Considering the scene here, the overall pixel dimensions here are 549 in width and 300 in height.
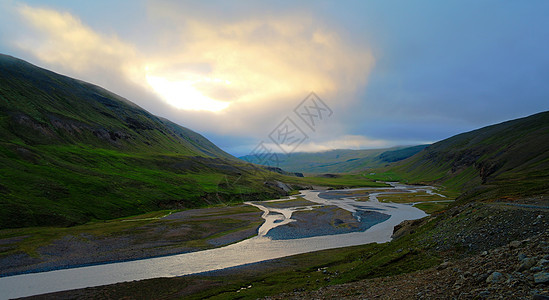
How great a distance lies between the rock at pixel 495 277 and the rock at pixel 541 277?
1769 mm

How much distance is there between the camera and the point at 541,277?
11.9 metres

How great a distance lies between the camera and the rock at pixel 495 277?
13818 mm

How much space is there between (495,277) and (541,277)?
2.42 m

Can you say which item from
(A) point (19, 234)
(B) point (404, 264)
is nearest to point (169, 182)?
(A) point (19, 234)

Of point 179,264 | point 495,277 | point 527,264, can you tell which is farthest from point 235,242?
point 527,264

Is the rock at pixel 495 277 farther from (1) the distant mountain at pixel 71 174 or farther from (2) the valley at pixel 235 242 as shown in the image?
(1) the distant mountain at pixel 71 174

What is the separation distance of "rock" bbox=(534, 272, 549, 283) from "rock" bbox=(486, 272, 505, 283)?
5.80ft

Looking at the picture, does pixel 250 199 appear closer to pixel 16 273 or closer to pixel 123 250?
pixel 123 250

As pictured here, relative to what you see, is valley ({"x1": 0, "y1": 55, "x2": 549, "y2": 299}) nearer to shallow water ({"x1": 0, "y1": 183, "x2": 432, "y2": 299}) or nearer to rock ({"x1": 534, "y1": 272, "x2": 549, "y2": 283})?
Result: rock ({"x1": 534, "y1": 272, "x2": 549, "y2": 283})

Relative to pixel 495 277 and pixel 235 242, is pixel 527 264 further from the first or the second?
pixel 235 242

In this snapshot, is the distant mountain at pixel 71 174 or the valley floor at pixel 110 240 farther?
the distant mountain at pixel 71 174

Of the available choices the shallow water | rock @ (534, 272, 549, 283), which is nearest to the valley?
rock @ (534, 272, 549, 283)

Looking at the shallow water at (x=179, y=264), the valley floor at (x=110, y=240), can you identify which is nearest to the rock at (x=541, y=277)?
the shallow water at (x=179, y=264)

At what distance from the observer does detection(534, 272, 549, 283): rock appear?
459 inches
